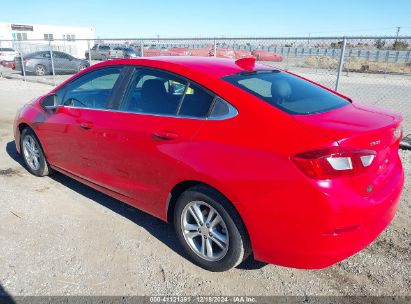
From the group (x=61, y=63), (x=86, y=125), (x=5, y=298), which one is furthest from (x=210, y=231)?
(x=61, y=63)

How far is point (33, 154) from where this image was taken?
15.5 feet

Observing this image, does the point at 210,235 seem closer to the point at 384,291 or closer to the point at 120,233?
the point at 120,233

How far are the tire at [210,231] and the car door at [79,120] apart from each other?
4.09 feet

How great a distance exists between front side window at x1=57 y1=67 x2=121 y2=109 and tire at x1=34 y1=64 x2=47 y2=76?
17.3 metres

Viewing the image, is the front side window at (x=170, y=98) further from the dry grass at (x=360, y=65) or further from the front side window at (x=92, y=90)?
the dry grass at (x=360, y=65)

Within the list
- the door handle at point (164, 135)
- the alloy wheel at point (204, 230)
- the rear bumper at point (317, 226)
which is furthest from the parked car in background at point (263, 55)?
the rear bumper at point (317, 226)

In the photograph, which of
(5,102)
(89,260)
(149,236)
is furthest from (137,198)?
(5,102)

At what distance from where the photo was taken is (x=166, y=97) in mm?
3029

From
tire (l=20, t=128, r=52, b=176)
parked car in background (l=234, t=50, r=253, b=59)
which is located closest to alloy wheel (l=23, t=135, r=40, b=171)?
tire (l=20, t=128, r=52, b=176)

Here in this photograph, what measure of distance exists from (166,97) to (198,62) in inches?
17.9

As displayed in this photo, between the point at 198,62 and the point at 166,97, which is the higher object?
the point at 198,62

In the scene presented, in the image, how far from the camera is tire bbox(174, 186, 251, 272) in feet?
8.36

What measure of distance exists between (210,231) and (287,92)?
4.32ft

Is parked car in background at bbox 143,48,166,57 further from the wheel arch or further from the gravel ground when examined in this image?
the wheel arch
